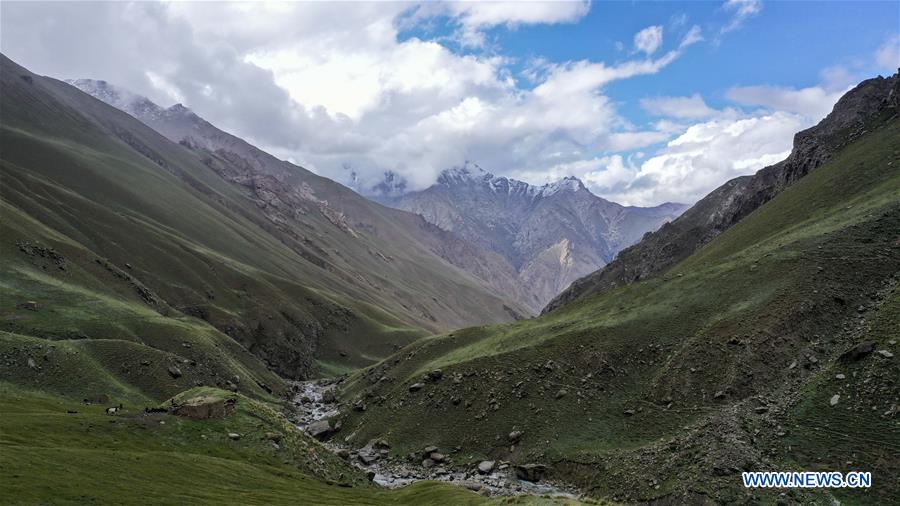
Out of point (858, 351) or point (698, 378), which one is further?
point (698, 378)

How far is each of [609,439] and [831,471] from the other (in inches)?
918

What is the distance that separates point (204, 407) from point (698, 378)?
2381 inches

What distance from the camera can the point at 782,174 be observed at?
501ft

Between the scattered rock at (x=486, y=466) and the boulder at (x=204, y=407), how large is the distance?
31530mm

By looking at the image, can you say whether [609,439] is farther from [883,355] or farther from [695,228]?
[695,228]

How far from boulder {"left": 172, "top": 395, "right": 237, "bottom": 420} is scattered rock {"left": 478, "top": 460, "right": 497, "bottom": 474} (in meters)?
31.5

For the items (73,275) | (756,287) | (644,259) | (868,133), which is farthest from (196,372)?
(868,133)

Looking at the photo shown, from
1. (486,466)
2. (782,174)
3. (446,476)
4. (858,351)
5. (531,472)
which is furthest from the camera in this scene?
(782,174)

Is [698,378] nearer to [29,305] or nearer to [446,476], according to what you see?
[446,476]

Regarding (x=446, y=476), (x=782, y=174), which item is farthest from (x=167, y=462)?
(x=782, y=174)

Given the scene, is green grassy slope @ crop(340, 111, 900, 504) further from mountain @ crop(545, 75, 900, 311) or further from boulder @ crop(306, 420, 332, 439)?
mountain @ crop(545, 75, 900, 311)

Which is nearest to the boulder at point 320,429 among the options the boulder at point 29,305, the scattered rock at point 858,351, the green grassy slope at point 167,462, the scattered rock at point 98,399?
the green grassy slope at point 167,462

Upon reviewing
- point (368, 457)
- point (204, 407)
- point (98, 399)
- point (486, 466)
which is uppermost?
point (204, 407)

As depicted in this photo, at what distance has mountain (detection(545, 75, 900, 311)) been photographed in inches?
5477
